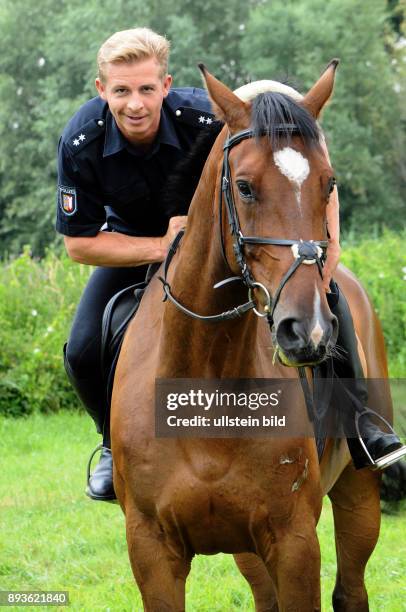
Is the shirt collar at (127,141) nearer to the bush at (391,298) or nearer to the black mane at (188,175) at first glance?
the black mane at (188,175)

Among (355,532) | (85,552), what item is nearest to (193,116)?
(355,532)

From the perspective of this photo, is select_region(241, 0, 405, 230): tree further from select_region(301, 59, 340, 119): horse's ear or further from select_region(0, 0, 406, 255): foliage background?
select_region(301, 59, 340, 119): horse's ear

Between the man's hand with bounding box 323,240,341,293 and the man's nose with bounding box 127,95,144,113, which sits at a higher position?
the man's nose with bounding box 127,95,144,113

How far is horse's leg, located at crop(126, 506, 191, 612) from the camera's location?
3859mm

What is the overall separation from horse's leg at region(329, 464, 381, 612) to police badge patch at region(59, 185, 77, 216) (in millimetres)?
2049

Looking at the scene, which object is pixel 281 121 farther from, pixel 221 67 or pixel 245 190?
pixel 221 67

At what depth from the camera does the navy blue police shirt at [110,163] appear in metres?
4.44

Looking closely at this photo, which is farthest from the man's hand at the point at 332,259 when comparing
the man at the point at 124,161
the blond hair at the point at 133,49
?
the blond hair at the point at 133,49

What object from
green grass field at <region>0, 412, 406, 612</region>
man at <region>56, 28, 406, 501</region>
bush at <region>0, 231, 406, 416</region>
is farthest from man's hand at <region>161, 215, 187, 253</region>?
bush at <region>0, 231, 406, 416</region>

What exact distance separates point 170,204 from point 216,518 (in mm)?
1382

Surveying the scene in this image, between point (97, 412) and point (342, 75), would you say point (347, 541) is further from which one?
point (342, 75)

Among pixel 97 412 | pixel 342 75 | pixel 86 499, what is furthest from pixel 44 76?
pixel 97 412

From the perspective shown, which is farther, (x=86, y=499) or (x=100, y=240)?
(x=86, y=499)

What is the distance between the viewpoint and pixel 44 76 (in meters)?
44.4
